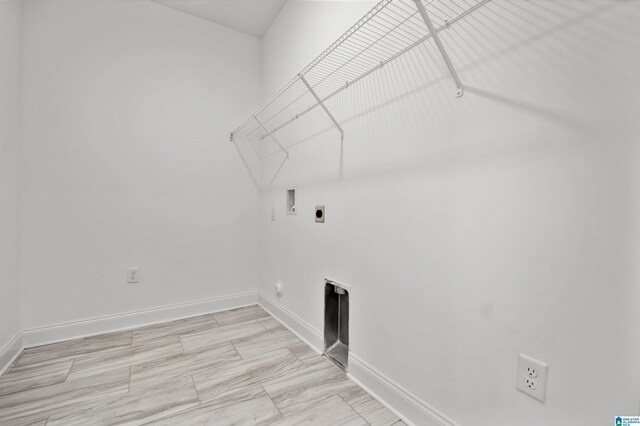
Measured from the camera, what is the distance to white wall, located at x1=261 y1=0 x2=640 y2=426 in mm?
704

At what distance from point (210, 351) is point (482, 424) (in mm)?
1521

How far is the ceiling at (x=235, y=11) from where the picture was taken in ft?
7.49

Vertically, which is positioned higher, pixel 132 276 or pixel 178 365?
pixel 132 276

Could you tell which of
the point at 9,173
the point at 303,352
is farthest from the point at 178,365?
the point at 9,173

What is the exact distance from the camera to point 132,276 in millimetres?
2230

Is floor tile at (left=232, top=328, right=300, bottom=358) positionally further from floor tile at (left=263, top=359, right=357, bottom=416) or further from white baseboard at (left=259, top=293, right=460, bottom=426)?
floor tile at (left=263, top=359, right=357, bottom=416)

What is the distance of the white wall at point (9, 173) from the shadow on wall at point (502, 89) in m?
1.98

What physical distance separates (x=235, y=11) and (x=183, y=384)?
2.65 m

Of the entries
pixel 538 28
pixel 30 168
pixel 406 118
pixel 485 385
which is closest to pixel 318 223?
pixel 406 118

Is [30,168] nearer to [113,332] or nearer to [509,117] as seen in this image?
[113,332]

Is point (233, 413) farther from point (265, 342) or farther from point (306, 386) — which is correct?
point (265, 342)

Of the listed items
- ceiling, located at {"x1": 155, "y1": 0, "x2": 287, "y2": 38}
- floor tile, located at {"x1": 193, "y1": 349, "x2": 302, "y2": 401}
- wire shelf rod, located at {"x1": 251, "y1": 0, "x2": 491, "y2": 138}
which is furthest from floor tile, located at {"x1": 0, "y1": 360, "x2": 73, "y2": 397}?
ceiling, located at {"x1": 155, "y1": 0, "x2": 287, "y2": 38}

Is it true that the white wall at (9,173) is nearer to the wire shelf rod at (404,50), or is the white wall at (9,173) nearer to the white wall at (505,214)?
the wire shelf rod at (404,50)

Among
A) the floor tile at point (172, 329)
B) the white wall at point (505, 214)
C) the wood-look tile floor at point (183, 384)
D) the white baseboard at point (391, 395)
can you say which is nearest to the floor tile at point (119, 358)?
the wood-look tile floor at point (183, 384)
